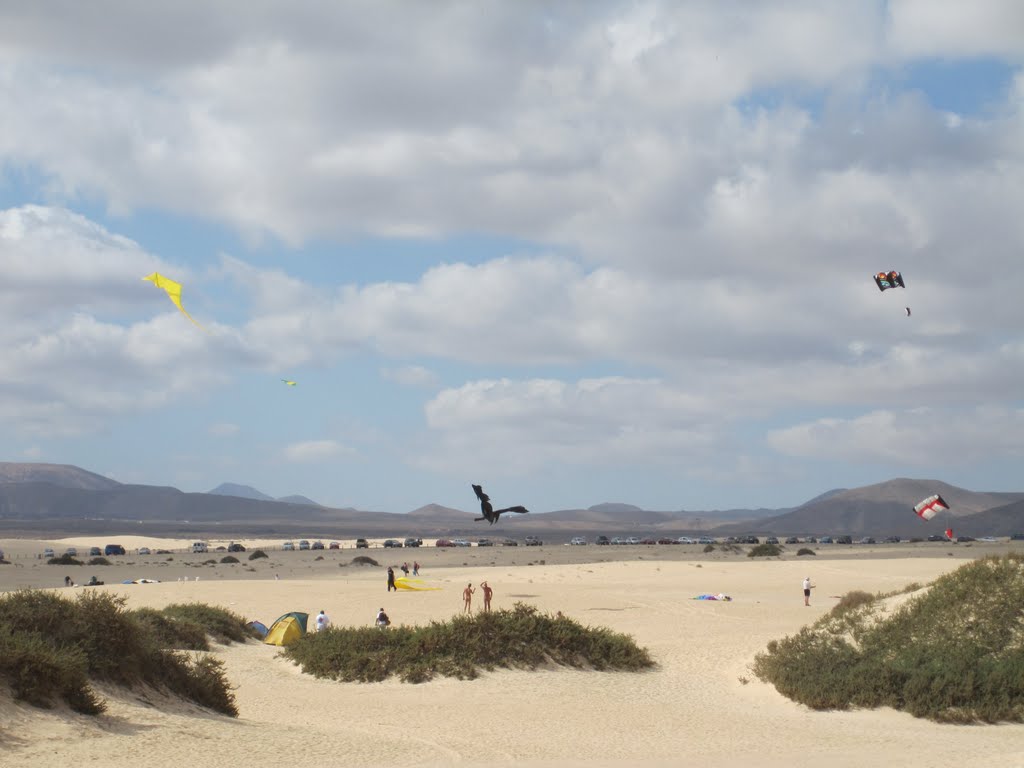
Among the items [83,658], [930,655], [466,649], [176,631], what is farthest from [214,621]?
[930,655]

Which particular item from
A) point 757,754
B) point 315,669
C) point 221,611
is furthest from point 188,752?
point 221,611

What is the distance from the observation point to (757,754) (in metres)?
15.6

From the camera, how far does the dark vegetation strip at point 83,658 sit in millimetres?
13328

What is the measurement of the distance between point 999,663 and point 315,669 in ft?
44.6

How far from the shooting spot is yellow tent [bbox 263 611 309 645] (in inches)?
1090

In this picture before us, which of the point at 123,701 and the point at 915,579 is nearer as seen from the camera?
the point at 123,701

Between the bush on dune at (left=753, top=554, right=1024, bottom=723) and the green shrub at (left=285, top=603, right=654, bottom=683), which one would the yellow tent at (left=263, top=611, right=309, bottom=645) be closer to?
the green shrub at (left=285, top=603, right=654, bottom=683)

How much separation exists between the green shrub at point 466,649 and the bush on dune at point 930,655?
359 cm

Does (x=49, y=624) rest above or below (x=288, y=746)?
above

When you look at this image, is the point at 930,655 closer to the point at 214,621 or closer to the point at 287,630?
the point at 287,630

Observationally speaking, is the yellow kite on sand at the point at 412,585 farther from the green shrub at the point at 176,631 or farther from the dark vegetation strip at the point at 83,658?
the dark vegetation strip at the point at 83,658

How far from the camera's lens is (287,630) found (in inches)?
1099

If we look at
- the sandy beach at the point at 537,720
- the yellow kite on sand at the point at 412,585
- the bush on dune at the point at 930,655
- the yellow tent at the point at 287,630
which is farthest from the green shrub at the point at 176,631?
the yellow kite on sand at the point at 412,585

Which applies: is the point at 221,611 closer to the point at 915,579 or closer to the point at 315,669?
the point at 315,669
